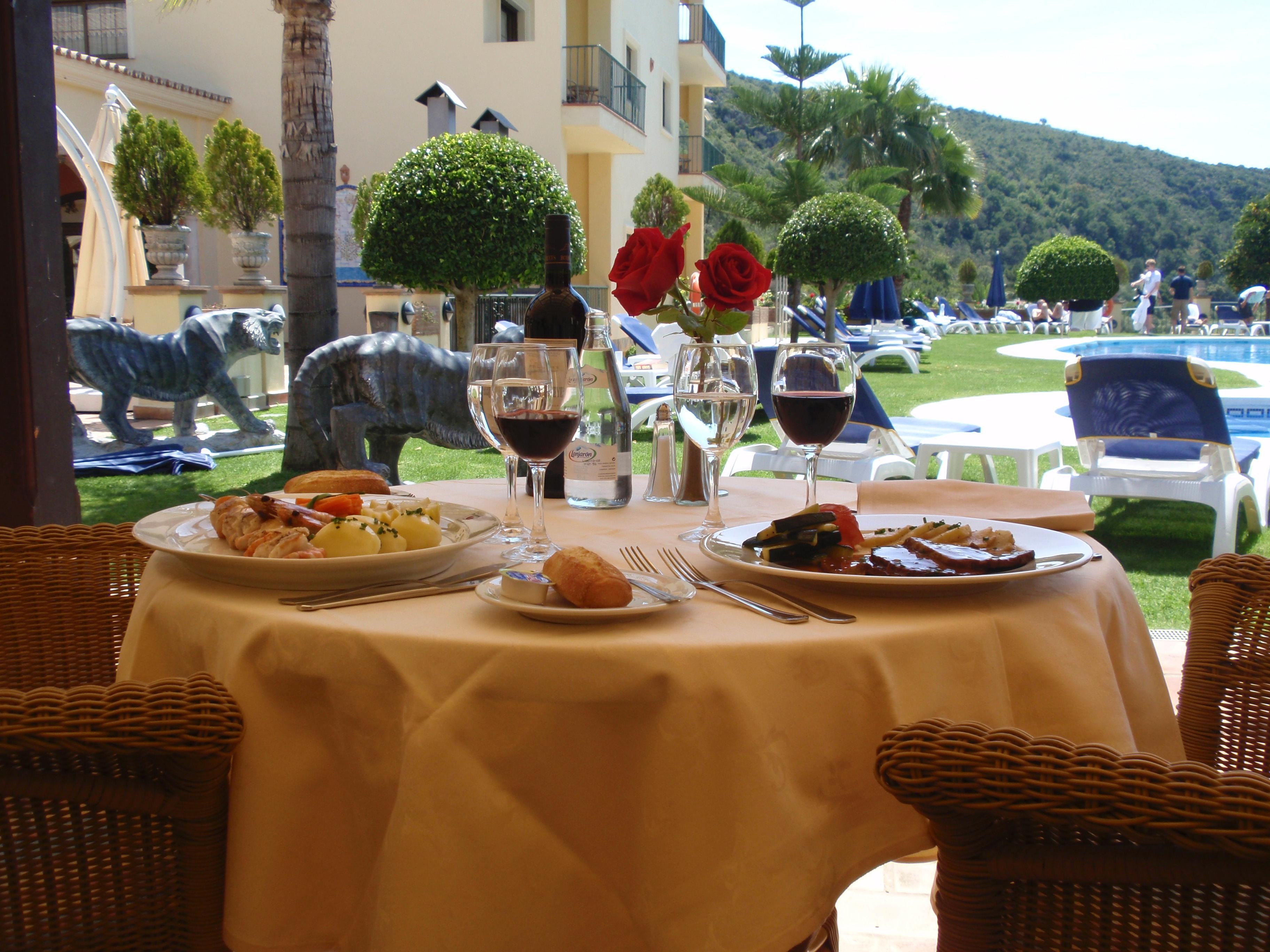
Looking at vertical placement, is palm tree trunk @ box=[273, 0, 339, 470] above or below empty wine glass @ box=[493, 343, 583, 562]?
above

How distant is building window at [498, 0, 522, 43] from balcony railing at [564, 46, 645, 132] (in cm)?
113

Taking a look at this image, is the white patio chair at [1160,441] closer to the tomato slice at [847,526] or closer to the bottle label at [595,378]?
the bottle label at [595,378]

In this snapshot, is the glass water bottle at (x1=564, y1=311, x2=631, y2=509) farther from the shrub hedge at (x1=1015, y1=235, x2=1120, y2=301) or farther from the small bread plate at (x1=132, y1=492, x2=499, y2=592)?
the shrub hedge at (x1=1015, y1=235, x2=1120, y2=301)

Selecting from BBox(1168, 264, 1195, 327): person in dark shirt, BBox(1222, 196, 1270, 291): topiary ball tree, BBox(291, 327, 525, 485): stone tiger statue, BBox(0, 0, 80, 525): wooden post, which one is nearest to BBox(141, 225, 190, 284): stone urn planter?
BBox(291, 327, 525, 485): stone tiger statue

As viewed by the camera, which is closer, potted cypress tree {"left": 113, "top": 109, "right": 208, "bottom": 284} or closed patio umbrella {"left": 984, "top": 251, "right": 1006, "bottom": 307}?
potted cypress tree {"left": 113, "top": 109, "right": 208, "bottom": 284}

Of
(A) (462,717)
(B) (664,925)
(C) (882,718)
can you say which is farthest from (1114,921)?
(A) (462,717)

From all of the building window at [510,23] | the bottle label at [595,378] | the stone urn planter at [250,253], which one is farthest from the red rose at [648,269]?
the building window at [510,23]

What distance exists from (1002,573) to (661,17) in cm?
2340

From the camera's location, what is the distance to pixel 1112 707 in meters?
1.10

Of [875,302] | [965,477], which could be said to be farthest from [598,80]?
[965,477]

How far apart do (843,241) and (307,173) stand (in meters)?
9.48

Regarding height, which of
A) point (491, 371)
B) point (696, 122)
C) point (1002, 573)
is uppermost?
point (696, 122)

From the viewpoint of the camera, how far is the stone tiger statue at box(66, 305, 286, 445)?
295 inches

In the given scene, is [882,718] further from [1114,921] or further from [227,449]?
[227,449]
